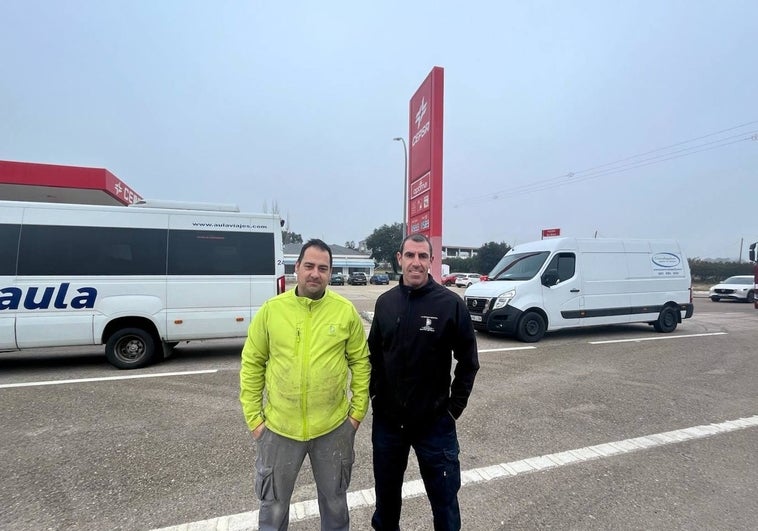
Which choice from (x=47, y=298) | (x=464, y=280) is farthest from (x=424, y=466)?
(x=464, y=280)

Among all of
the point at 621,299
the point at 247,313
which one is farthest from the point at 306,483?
the point at 621,299

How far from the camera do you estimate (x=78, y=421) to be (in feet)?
14.1

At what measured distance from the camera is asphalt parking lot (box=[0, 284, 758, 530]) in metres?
2.73

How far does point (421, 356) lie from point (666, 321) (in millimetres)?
11268

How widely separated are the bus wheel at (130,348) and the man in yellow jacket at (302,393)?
540cm

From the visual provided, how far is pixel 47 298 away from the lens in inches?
241

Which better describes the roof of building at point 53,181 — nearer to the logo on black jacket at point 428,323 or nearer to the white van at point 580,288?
the white van at point 580,288

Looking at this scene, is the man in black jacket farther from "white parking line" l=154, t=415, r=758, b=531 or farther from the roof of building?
the roof of building

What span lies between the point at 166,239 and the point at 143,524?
5078 millimetres

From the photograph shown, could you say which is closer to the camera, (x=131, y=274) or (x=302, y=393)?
(x=302, y=393)

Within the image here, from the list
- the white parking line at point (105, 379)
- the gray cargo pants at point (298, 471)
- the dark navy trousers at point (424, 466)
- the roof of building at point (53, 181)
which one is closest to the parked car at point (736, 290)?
the dark navy trousers at point (424, 466)

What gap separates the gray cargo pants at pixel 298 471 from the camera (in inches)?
81.9

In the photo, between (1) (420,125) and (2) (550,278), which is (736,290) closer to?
(2) (550,278)

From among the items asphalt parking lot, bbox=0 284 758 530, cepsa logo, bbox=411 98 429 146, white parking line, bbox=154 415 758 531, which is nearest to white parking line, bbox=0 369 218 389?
asphalt parking lot, bbox=0 284 758 530
